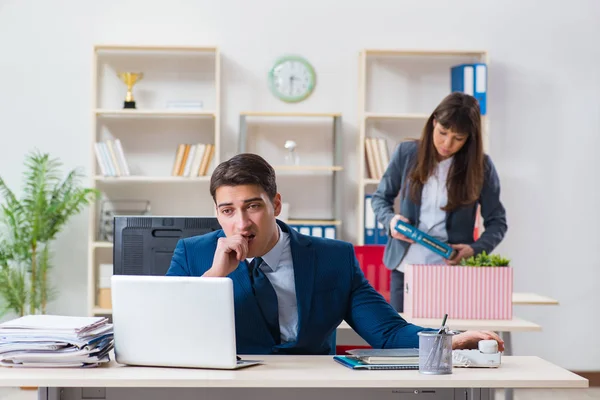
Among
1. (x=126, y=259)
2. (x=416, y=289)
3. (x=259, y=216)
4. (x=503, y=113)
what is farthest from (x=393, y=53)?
(x=259, y=216)

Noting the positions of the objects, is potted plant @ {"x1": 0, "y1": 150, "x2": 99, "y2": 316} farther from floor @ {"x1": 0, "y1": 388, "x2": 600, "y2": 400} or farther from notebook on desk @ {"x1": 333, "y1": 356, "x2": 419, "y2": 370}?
notebook on desk @ {"x1": 333, "y1": 356, "x2": 419, "y2": 370}

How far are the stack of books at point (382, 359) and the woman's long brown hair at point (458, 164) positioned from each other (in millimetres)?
1599

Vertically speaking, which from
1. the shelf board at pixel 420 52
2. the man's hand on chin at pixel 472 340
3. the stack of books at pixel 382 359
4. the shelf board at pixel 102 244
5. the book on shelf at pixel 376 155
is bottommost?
the stack of books at pixel 382 359

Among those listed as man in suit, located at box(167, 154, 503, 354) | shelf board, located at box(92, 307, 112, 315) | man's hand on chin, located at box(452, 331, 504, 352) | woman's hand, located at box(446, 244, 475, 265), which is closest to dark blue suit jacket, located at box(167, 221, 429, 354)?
man in suit, located at box(167, 154, 503, 354)

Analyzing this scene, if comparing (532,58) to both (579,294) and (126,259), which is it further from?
(126,259)

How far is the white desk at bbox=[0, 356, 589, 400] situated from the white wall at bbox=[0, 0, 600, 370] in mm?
3719


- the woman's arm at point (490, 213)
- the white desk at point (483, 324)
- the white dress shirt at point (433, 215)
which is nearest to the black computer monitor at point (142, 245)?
the white desk at point (483, 324)

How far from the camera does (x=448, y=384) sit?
5.81 ft

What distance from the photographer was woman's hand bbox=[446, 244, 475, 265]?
137 inches

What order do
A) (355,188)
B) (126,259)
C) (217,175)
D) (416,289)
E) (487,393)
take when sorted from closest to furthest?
(487,393), (217,175), (126,259), (416,289), (355,188)

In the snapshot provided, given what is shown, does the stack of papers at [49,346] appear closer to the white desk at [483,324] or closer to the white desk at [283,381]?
the white desk at [283,381]

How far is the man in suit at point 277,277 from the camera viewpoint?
84.3 inches

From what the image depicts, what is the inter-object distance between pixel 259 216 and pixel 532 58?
403 cm

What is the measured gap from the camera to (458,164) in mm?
3592
